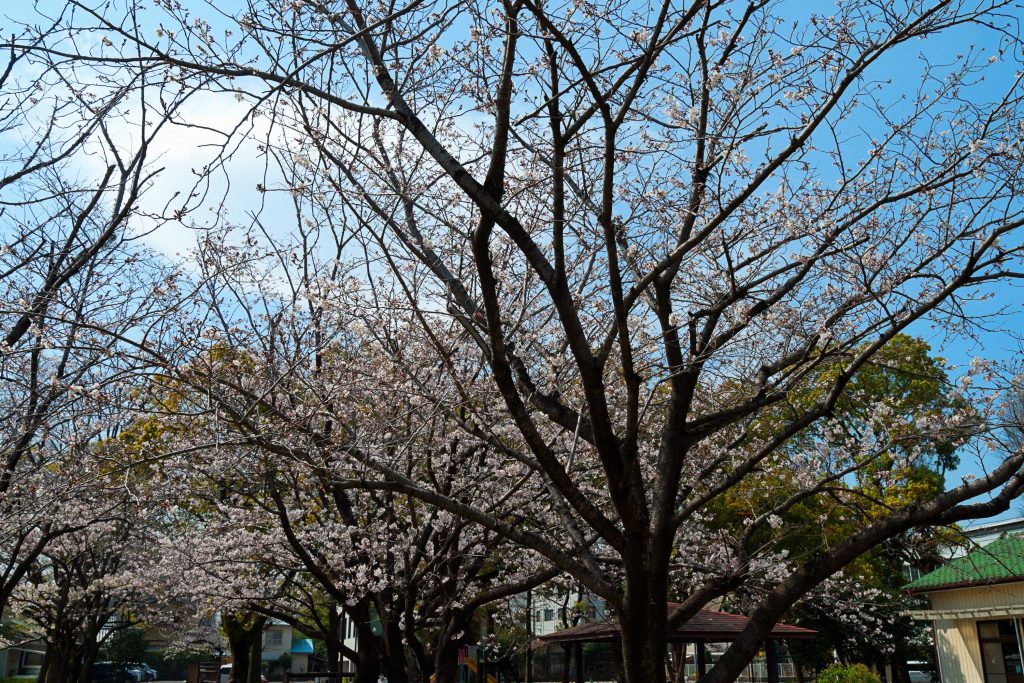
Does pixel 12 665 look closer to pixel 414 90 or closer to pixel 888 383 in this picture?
pixel 888 383

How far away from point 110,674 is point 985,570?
3873 cm

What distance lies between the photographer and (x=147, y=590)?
16875 millimetres

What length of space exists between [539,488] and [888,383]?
641 inches

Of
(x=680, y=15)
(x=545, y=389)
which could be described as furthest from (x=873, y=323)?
(x=680, y=15)

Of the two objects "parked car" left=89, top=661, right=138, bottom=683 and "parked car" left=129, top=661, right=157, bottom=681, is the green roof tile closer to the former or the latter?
"parked car" left=89, top=661, right=138, bottom=683

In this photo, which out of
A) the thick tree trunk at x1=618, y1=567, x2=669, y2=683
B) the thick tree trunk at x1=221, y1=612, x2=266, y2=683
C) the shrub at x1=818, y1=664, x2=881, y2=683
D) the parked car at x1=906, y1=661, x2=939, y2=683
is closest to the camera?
the thick tree trunk at x1=618, y1=567, x2=669, y2=683

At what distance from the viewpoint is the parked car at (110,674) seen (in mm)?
37247

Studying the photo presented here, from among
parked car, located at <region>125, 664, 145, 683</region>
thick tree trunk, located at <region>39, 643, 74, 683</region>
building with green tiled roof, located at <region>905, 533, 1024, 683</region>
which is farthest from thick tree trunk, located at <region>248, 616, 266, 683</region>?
parked car, located at <region>125, 664, 145, 683</region>

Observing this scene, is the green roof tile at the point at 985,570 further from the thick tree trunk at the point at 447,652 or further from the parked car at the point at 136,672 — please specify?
the parked car at the point at 136,672

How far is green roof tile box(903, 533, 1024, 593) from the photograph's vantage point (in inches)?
525

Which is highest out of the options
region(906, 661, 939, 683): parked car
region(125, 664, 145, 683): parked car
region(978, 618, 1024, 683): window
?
region(978, 618, 1024, 683): window

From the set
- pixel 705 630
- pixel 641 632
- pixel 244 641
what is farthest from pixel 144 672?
pixel 641 632

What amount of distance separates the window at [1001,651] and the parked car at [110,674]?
3724cm

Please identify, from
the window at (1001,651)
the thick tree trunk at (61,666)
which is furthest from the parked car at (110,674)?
the window at (1001,651)
